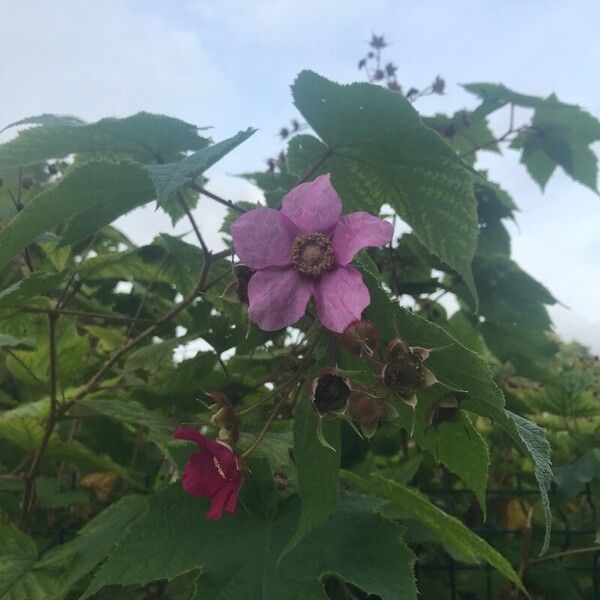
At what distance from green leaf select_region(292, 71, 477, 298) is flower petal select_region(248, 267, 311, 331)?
0.53ft

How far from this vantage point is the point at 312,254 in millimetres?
584

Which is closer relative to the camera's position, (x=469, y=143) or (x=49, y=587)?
(x=49, y=587)

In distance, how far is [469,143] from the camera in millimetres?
1455

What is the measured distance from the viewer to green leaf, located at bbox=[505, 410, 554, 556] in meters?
0.52

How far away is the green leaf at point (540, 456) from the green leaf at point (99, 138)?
45 centimetres

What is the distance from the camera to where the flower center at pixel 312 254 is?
58 cm

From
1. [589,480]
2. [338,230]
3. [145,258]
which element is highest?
[145,258]

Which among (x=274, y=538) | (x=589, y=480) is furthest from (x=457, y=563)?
(x=274, y=538)

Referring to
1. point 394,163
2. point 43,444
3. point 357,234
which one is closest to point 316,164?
point 394,163

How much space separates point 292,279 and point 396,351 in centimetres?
11

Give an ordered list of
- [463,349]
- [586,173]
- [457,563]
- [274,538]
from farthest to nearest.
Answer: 1. [586,173]
2. [457,563]
3. [274,538]
4. [463,349]

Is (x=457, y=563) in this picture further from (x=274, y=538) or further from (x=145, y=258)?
(x=145, y=258)

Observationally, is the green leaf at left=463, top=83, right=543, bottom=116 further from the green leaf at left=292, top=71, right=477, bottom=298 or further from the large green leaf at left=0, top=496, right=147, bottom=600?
the large green leaf at left=0, top=496, right=147, bottom=600

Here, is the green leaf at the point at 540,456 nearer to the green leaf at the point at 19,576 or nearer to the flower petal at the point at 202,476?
the flower petal at the point at 202,476
